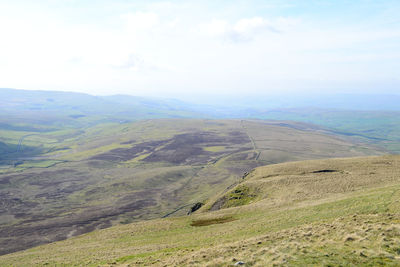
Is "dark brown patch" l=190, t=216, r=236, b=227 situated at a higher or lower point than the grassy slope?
lower

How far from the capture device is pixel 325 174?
50.8 meters

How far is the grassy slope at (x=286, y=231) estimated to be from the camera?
16.6 meters

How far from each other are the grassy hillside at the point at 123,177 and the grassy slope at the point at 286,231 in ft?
89.7

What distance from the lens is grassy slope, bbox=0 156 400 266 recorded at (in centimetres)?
1659

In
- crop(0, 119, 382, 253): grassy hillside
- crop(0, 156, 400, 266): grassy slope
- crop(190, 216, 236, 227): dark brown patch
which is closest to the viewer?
crop(0, 156, 400, 266): grassy slope

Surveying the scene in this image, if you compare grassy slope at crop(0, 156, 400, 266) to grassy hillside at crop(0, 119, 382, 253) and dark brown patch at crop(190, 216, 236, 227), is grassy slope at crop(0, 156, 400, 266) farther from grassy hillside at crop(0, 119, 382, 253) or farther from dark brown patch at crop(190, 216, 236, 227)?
grassy hillside at crop(0, 119, 382, 253)

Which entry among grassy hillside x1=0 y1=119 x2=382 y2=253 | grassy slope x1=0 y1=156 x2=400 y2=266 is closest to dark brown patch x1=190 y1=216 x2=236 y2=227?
grassy slope x1=0 y1=156 x2=400 y2=266

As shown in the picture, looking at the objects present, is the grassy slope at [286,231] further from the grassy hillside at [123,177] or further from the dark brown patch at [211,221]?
the grassy hillside at [123,177]

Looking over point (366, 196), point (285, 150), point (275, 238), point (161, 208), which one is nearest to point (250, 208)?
point (366, 196)

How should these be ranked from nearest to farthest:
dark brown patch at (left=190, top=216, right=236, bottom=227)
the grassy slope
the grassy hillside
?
the grassy slope < dark brown patch at (left=190, top=216, right=236, bottom=227) < the grassy hillside

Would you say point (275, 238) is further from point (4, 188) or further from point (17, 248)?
point (4, 188)

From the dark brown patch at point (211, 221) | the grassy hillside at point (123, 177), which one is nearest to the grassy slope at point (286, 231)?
the dark brown patch at point (211, 221)

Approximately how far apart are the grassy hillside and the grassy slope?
27.3 m

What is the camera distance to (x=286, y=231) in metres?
22.9
